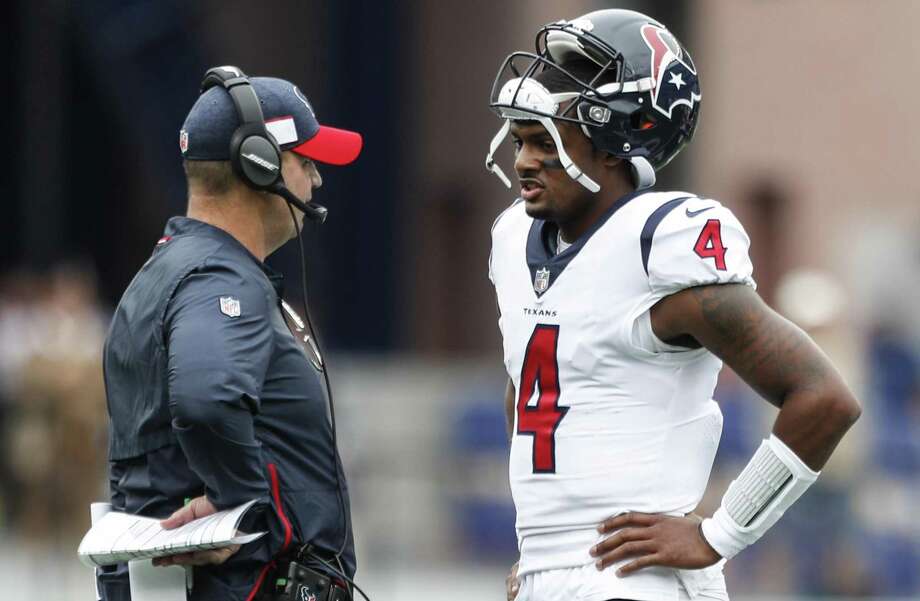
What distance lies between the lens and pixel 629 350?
13.1ft

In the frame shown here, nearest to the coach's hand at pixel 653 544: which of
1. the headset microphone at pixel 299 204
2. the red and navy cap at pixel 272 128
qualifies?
the headset microphone at pixel 299 204

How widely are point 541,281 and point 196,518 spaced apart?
1001 mm

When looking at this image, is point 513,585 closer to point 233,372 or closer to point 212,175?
point 233,372

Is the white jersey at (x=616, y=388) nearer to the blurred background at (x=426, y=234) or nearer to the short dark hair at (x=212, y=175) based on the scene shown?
the short dark hair at (x=212, y=175)

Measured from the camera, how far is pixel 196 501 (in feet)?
13.8

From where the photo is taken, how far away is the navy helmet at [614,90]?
13.4 ft

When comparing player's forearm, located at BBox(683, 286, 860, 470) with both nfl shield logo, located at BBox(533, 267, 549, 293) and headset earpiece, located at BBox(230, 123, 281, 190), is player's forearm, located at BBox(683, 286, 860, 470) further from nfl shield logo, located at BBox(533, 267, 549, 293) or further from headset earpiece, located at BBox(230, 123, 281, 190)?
headset earpiece, located at BBox(230, 123, 281, 190)

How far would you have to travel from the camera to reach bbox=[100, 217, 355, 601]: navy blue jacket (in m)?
4.07

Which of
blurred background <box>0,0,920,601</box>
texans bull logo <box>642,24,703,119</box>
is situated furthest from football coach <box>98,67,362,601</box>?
blurred background <box>0,0,920,601</box>

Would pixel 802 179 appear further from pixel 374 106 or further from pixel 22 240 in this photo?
pixel 22 240

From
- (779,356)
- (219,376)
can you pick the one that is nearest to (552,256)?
(779,356)

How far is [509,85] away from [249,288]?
798 millimetres

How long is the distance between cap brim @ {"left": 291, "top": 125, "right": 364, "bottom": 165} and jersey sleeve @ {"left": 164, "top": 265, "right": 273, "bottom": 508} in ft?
1.48

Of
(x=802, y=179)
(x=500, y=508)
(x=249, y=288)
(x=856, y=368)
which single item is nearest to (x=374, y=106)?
(x=802, y=179)
